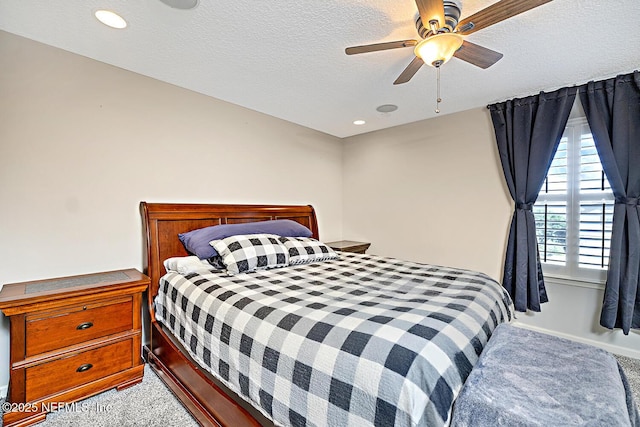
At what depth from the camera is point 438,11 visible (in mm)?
1395

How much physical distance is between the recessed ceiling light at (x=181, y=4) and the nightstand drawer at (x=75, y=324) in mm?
1895

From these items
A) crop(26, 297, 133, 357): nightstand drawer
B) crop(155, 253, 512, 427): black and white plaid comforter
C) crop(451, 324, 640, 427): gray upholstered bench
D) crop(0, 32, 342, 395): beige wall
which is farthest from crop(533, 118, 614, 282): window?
crop(26, 297, 133, 357): nightstand drawer

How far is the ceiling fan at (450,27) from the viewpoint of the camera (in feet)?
4.47

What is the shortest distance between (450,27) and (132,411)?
2.98 m

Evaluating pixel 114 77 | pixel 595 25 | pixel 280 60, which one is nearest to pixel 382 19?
pixel 280 60

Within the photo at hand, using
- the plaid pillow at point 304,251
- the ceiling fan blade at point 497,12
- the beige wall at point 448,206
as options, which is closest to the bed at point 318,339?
the plaid pillow at point 304,251

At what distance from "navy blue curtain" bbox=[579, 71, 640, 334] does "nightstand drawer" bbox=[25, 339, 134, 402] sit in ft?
12.7

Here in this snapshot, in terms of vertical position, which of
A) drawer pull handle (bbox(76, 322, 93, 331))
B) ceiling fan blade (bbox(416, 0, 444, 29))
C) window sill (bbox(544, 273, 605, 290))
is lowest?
drawer pull handle (bbox(76, 322, 93, 331))

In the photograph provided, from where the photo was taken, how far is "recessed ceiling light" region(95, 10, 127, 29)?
1709mm

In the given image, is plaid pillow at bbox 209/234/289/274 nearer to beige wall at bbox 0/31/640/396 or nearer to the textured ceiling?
beige wall at bbox 0/31/640/396

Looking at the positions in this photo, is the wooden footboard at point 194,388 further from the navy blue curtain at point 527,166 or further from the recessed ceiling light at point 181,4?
the navy blue curtain at point 527,166

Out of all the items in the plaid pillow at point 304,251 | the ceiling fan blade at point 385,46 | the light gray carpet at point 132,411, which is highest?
the ceiling fan blade at point 385,46

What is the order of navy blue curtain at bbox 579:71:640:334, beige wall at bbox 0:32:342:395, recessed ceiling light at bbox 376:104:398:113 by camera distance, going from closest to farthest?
1. beige wall at bbox 0:32:342:395
2. navy blue curtain at bbox 579:71:640:334
3. recessed ceiling light at bbox 376:104:398:113

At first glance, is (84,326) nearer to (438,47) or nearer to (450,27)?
(438,47)
